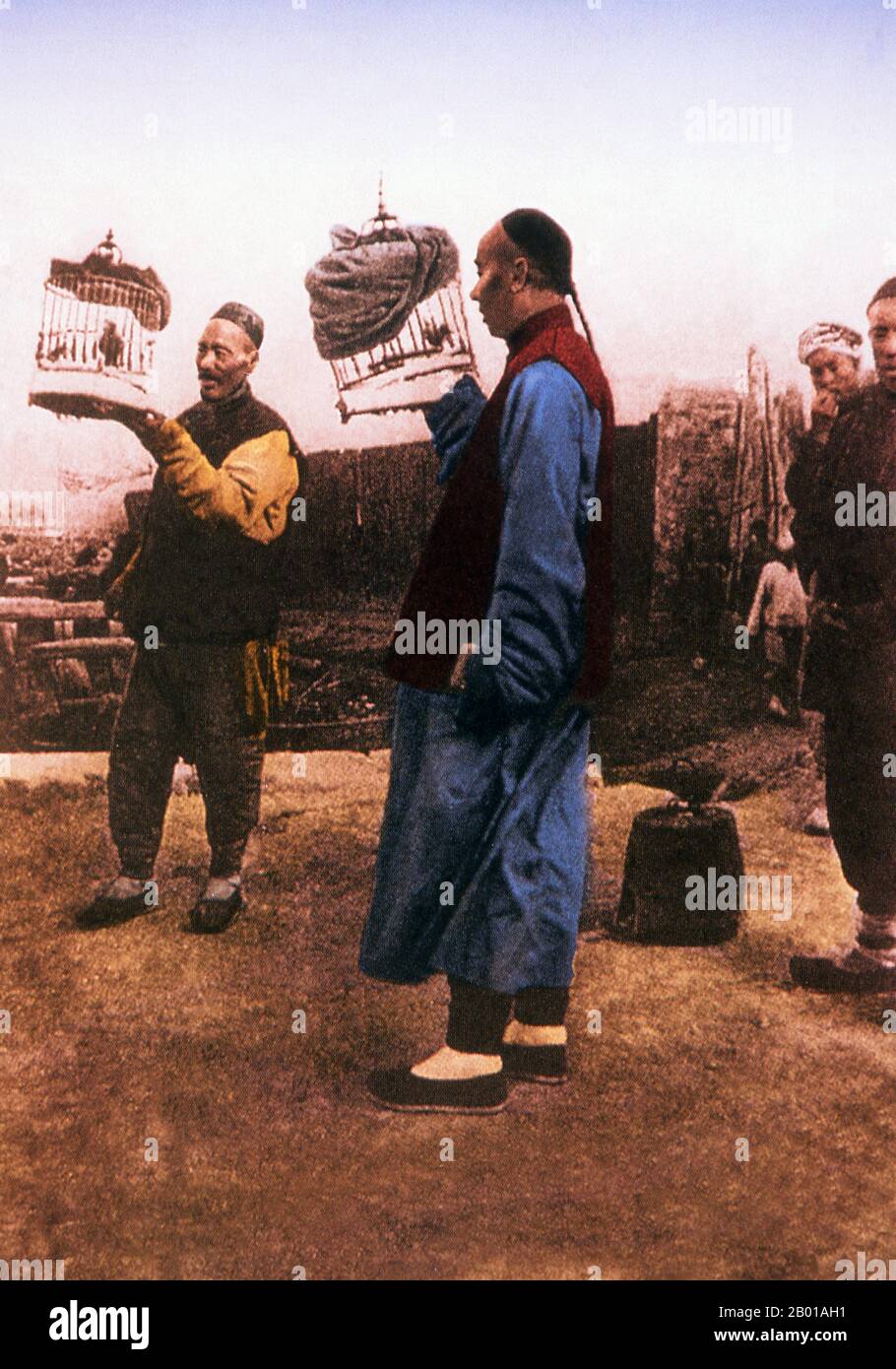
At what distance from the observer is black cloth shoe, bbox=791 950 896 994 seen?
4000 millimetres

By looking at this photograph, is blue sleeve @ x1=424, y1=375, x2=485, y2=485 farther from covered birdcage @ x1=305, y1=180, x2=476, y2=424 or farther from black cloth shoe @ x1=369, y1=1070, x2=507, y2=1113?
black cloth shoe @ x1=369, y1=1070, x2=507, y2=1113

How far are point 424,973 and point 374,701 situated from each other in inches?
39.5

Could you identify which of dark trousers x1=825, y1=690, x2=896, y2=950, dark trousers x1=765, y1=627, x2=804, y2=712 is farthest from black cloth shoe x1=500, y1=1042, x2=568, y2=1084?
dark trousers x1=765, y1=627, x2=804, y2=712

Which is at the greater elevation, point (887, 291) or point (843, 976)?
point (887, 291)

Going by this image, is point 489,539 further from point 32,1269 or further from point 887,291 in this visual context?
point 32,1269

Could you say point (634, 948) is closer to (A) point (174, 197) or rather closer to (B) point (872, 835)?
(B) point (872, 835)

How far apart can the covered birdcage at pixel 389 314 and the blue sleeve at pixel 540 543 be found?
82 cm

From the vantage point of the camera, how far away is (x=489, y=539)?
3363 mm

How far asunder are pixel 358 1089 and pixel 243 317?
7.13 ft

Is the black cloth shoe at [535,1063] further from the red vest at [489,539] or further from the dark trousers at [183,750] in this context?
the dark trousers at [183,750]

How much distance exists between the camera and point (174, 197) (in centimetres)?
405

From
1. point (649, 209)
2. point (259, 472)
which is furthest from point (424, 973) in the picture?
point (649, 209)

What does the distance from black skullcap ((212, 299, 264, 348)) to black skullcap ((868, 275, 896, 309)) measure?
183 centimetres

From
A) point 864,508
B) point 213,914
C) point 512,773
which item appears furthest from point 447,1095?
point 864,508
